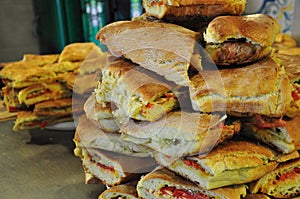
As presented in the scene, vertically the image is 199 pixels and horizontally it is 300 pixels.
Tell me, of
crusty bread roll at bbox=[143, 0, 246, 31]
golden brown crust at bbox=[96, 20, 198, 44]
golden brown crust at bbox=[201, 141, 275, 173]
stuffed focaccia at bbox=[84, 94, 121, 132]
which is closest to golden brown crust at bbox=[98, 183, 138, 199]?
stuffed focaccia at bbox=[84, 94, 121, 132]

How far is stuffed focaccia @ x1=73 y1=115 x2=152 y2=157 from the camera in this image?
4.52 ft

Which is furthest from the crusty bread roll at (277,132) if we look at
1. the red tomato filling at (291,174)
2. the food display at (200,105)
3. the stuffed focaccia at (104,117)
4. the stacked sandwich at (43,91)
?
the stacked sandwich at (43,91)

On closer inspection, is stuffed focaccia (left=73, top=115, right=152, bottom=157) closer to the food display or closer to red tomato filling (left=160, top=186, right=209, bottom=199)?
the food display

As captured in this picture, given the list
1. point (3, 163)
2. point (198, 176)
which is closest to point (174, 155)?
point (198, 176)

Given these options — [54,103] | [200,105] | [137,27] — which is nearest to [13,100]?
[54,103]

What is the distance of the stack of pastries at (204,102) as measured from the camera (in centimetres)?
114

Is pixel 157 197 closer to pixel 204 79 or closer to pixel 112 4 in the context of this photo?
pixel 204 79

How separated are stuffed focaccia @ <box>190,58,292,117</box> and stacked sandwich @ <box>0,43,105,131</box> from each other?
1483mm

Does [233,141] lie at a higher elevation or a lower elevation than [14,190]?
higher

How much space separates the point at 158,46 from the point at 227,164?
0.48 meters

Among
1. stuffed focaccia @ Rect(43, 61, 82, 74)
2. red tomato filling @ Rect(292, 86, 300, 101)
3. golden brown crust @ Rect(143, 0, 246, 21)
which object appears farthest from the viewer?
stuffed focaccia @ Rect(43, 61, 82, 74)

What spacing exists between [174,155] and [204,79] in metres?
0.30

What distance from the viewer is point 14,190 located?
1.80 metres

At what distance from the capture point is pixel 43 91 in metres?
2.63
